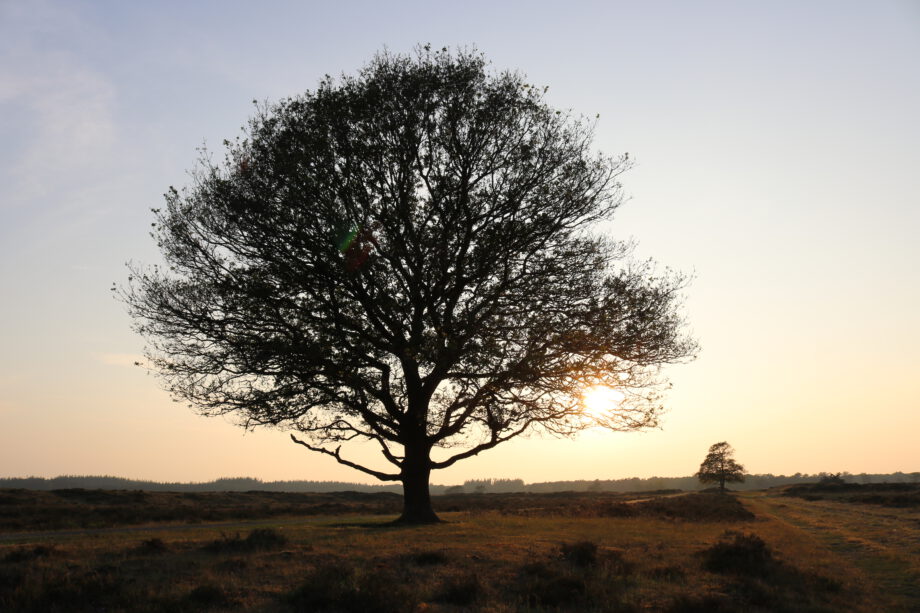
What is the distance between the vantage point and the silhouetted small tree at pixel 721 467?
4483 inches

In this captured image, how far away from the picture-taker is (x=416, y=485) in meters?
27.6

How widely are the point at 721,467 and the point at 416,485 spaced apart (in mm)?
100904

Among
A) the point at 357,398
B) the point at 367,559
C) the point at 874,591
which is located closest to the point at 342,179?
the point at 357,398

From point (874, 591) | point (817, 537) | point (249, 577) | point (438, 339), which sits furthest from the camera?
point (817, 537)

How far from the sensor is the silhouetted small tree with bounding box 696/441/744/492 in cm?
11388

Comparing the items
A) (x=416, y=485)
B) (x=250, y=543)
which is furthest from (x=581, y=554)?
(x=416, y=485)

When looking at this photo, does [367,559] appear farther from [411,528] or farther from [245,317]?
[245,317]

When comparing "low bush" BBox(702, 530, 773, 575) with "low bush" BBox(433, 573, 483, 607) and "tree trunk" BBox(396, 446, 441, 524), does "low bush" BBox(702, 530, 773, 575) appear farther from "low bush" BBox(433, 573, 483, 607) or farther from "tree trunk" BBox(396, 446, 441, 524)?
"tree trunk" BBox(396, 446, 441, 524)

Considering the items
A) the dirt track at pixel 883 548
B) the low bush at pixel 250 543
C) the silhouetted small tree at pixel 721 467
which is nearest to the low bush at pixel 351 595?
the low bush at pixel 250 543

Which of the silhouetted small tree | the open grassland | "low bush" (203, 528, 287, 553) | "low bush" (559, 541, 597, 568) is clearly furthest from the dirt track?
the silhouetted small tree

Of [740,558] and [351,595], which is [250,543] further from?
[740,558]

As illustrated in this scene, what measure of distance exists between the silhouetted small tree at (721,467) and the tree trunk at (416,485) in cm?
9865

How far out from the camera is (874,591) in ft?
47.7

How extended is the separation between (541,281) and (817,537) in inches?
631
